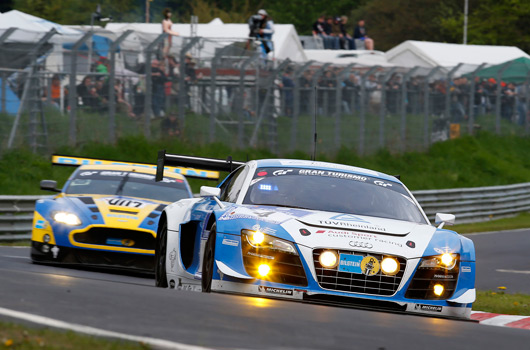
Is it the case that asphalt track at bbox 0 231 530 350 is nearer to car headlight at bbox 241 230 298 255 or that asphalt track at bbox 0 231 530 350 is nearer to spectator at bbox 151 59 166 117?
car headlight at bbox 241 230 298 255

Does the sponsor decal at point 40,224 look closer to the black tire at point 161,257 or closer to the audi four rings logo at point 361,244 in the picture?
the black tire at point 161,257

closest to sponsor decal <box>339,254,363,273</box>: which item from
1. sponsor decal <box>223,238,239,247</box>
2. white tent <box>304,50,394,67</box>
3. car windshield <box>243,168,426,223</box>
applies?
sponsor decal <box>223,238,239,247</box>

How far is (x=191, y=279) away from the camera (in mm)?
8445

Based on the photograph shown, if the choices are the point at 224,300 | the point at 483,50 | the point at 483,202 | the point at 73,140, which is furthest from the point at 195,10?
the point at 224,300

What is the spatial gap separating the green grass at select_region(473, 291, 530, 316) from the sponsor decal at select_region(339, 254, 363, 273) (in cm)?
331

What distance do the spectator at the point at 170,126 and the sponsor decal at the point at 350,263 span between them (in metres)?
16.7

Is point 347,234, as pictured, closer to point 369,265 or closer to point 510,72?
point 369,265

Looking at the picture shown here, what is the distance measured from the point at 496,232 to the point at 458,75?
8.60m

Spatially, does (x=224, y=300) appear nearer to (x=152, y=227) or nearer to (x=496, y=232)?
(x=152, y=227)

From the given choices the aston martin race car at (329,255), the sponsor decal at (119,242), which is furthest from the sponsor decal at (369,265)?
the sponsor decal at (119,242)

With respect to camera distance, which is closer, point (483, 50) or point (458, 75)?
point (458, 75)

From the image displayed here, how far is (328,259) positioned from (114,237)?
496cm

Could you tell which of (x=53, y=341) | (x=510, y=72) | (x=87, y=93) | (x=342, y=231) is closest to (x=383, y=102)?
(x=510, y=72)

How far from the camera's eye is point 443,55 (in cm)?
4256
